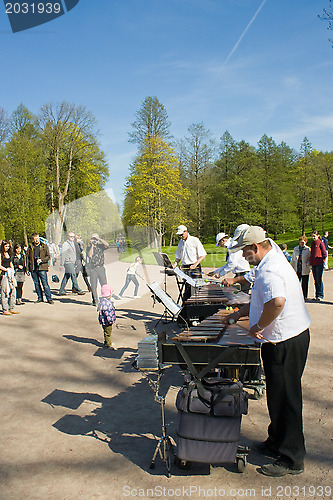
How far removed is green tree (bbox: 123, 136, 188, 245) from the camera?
119 ft

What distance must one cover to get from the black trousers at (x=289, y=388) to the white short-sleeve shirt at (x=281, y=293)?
0.09 meters

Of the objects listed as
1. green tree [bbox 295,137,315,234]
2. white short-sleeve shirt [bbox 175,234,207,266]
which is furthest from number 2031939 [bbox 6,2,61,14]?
green tree [bbox 295,137,315,234]

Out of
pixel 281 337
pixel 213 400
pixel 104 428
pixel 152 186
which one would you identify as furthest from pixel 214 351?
pixel 152 186

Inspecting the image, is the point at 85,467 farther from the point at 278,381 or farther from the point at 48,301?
the point at 48,301

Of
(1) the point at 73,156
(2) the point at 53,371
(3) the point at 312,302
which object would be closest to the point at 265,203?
(1) the point at 73,156

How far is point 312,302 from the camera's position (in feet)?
34.6

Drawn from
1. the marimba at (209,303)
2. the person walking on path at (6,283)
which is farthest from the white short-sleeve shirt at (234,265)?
the person walking on path at (6,283)

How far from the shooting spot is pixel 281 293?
3.00 m

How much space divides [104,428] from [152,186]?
33086mm

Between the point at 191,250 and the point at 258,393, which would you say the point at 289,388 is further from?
the point at 191,250

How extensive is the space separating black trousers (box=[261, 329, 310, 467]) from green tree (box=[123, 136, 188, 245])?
33.0 metres

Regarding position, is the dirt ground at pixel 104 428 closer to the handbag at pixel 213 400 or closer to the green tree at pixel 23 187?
the handbag at pixel 213 400

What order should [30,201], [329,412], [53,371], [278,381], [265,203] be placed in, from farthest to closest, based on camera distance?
[265,203]
[30,201]
[53,371]
[329,412]
[278,381]

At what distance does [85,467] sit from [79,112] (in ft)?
121
